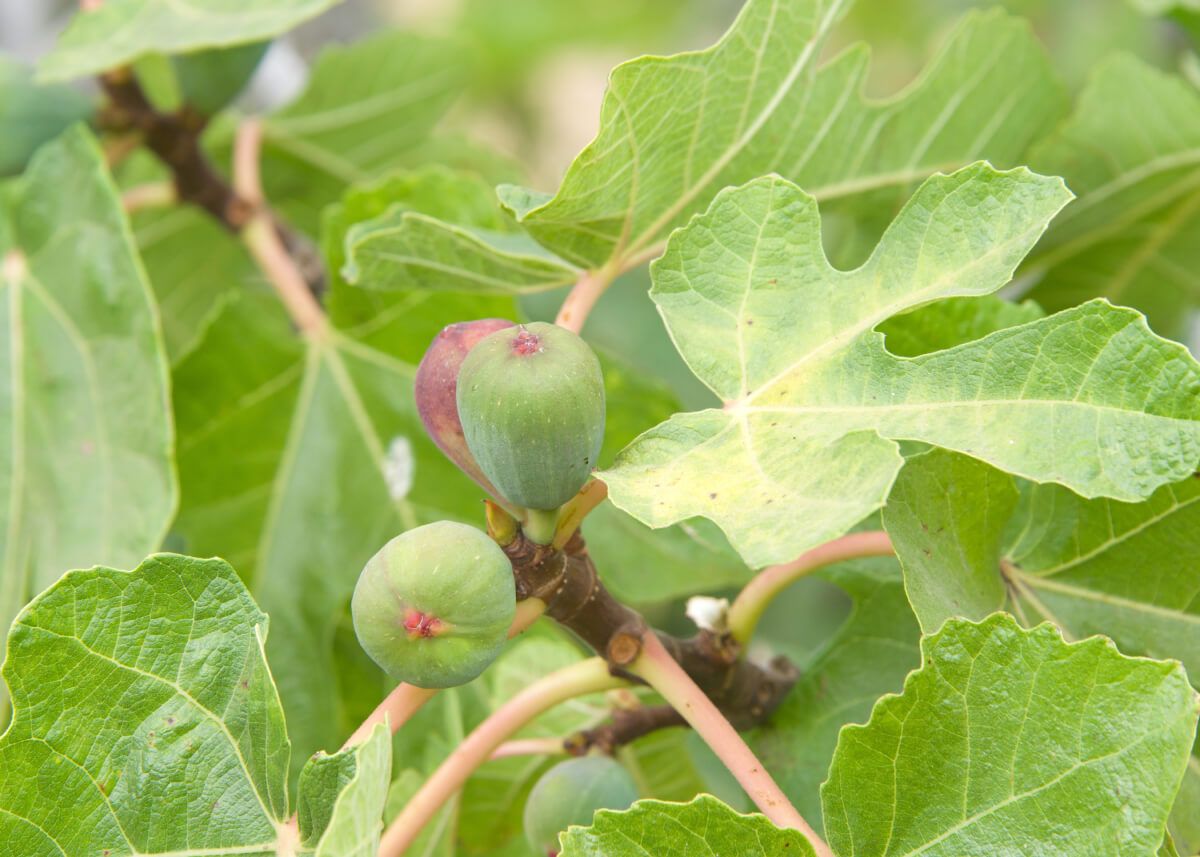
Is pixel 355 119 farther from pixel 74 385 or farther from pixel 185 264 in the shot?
pixel 74 385

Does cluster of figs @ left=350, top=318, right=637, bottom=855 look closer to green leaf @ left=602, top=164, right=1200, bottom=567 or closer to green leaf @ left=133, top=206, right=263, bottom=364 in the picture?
green leaf @ left=602, top=164, right=1200, bottom=567

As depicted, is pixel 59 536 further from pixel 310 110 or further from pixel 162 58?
pixel 162 58

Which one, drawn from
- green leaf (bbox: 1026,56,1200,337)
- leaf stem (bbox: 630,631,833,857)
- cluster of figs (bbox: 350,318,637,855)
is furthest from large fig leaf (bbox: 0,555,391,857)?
green leaf (bbox: 1026,56,1200,337)

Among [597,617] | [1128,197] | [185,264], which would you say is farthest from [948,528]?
[185,264]

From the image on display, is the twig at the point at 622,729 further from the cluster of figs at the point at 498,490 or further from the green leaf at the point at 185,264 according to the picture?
the green leaf at the point at 185,264

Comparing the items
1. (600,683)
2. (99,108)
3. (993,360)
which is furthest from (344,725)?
(993,360)
